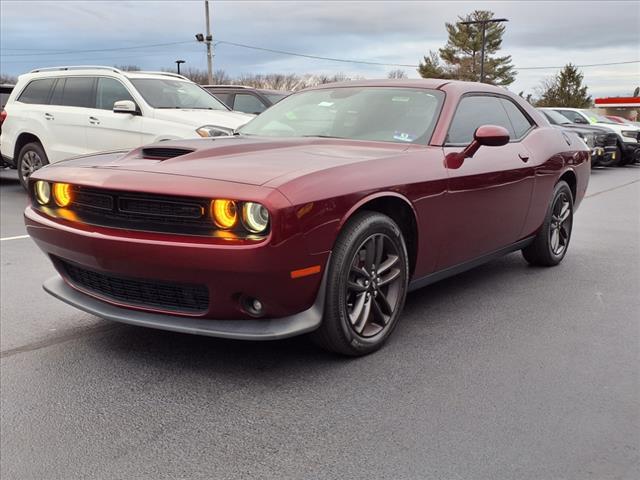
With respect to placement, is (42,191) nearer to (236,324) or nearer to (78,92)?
(236,324)

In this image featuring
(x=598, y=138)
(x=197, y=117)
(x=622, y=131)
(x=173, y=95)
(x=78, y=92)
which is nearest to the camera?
(x=197, y=117)

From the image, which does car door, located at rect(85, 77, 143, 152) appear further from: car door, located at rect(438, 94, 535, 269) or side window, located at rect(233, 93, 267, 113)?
car door, located at rect(438, 94, 535, 269)

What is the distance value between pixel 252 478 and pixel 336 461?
0.31m

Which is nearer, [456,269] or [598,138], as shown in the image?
[456,269]

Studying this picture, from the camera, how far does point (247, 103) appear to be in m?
12.3

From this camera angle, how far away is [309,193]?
2939 mm

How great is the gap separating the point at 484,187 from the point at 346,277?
1427mm

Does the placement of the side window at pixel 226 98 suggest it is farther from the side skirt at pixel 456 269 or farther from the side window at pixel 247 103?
the side skirt at pixel 456 269

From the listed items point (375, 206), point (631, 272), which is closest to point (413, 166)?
point (375, 206)

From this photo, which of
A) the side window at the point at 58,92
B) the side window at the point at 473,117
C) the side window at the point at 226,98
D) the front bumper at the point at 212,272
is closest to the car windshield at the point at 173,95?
the side window at the point at 58,92

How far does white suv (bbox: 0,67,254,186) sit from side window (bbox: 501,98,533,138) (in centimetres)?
398

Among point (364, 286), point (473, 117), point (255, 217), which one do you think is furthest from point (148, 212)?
point (473, 117)

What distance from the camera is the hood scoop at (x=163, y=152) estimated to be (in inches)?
136

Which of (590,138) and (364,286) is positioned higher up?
(364,286)
